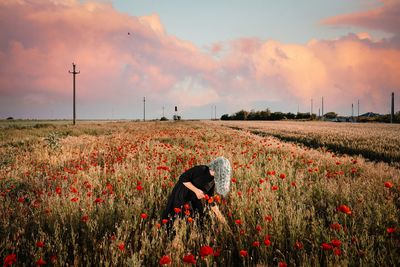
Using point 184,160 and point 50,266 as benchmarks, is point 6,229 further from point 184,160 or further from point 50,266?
point 184,160

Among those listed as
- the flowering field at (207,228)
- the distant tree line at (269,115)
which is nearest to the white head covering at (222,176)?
the flowering field at (207,228)

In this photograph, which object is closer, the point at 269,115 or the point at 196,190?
the point at 196,190

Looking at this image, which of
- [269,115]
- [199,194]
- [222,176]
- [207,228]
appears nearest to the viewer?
[207,228]

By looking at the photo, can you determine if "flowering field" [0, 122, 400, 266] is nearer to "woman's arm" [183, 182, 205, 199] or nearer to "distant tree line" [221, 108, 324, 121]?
"woman's arm" [183, 182, 205, 199]

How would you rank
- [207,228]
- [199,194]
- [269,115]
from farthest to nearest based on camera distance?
1. [269,115]
2. [199,194]
3. [207,228]

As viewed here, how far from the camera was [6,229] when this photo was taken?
2889 millimetres

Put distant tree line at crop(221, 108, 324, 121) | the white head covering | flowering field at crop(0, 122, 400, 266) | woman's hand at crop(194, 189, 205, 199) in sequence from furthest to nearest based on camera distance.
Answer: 1. distant tree line at crop(221, 108, 324, 121)
2. the white head covering
3. woman's hand at crop(194, 189, 205, 199)
4. flowering field at crop(0, 122, 400, 266)

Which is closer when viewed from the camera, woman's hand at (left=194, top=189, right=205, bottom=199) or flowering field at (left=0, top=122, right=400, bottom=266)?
flowering field at (left=0, top=122, right=400, bottom=266)

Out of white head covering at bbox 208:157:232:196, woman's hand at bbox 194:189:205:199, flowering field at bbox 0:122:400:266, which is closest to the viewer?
flowering field at bbox 0:122:400:266

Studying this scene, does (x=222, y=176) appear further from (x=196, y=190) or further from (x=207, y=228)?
(x=207, y=228)

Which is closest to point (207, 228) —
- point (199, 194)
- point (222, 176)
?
point (199, 194)

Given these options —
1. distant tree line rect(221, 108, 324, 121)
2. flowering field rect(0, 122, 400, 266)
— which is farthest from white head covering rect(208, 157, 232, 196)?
distant tree line rect(221, 108, 324, 121)

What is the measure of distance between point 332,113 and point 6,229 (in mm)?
131904

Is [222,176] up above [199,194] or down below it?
above
